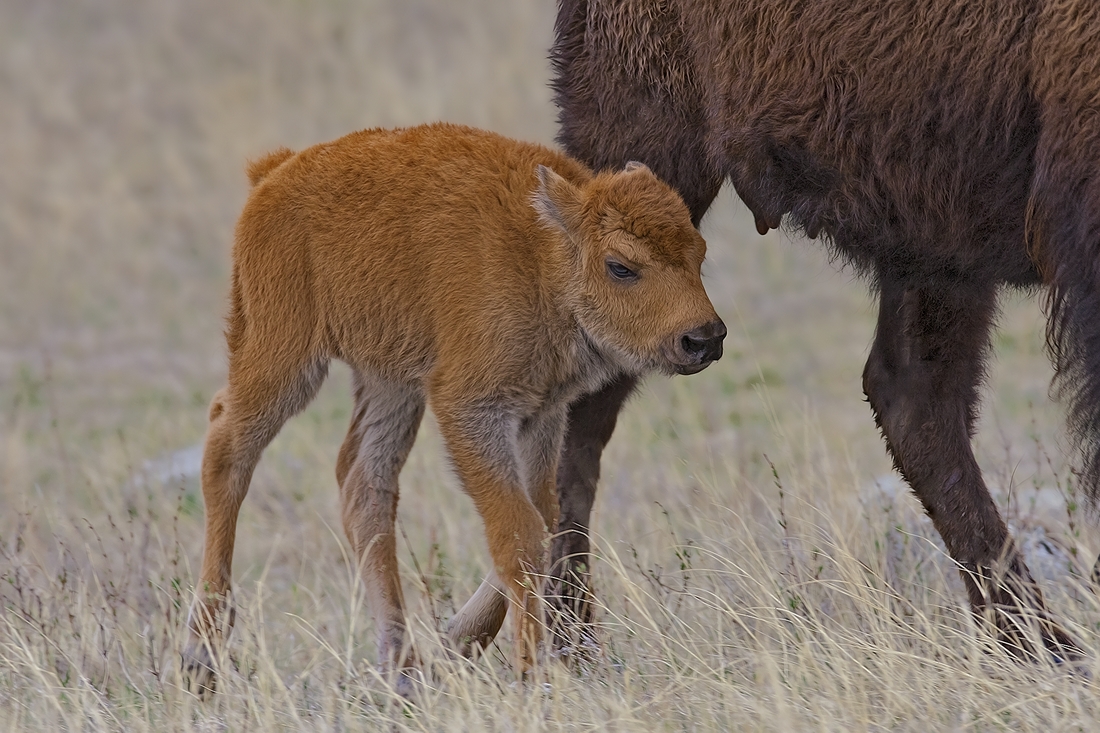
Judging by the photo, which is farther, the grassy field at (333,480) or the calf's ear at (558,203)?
the calf's ear at (558,203)

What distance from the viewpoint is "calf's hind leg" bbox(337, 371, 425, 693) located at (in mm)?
4312

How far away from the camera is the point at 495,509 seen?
3.78m

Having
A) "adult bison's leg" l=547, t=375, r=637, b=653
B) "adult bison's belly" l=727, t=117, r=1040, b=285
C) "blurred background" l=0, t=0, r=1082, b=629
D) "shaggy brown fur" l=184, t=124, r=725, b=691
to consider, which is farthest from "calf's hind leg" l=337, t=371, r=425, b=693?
"adult bison's belly" l=727, t=117, r=1040, b=285

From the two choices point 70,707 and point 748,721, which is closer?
point 748,721

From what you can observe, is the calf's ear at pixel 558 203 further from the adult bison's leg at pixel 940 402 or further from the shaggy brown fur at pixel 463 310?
the adult bison's leg at pixel 940 402

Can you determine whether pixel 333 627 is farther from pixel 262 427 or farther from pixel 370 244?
pixel 370 244

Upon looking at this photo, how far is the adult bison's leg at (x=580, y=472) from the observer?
445 cm

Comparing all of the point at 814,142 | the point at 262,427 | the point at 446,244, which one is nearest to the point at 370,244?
the point at 446,244

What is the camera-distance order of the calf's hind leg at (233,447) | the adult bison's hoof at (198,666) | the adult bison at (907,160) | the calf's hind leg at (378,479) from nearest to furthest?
the adult bison at (907,160) < the adult bison's hoof at (198,666) < the calf's hind leg at (233,447) < the calf's hind leg at (378,479)

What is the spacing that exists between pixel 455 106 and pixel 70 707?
37.5 ft

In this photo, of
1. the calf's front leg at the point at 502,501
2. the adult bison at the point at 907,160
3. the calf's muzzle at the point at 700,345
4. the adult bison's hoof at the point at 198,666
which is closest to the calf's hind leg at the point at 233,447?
the adult bison's hoof at the point at 198,666

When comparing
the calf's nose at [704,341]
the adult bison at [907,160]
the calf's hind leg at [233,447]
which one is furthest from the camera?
the calf's hind leg at [233,447]

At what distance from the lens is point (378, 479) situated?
4.43 m

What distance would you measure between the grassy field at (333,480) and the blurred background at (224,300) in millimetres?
40
